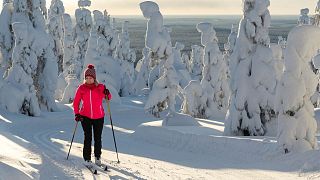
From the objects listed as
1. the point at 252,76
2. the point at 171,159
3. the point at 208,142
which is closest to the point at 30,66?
the point at 252,76

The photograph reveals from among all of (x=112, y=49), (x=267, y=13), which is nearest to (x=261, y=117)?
(x=267, y=13)

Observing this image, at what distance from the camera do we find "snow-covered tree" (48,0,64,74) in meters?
57.2

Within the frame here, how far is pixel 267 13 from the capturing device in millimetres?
17484

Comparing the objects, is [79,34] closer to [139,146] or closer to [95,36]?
[95,36]

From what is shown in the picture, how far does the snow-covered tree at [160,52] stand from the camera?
27734mm

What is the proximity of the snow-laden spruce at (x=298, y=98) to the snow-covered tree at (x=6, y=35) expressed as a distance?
2564cm

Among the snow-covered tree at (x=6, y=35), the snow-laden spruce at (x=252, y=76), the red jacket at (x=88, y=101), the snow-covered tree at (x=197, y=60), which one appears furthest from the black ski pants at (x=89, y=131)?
the snow-covered tree at (x=197, y=60)

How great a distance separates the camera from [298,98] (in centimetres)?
1166

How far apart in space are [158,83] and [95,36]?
15.4m

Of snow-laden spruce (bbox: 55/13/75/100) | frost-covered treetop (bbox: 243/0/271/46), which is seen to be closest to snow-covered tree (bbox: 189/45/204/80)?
snow-laden spruce (bbox: 55/13/75/100)

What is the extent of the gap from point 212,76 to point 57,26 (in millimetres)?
27999

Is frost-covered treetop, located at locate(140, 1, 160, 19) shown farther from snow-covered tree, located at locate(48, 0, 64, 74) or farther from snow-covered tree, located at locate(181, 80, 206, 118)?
snow-covered tree, located at locate(48, 0, 64, 74)

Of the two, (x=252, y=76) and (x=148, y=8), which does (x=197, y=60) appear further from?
(x=252, y=76)

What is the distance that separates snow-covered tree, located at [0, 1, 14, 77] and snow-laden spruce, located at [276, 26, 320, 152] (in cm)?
2564
